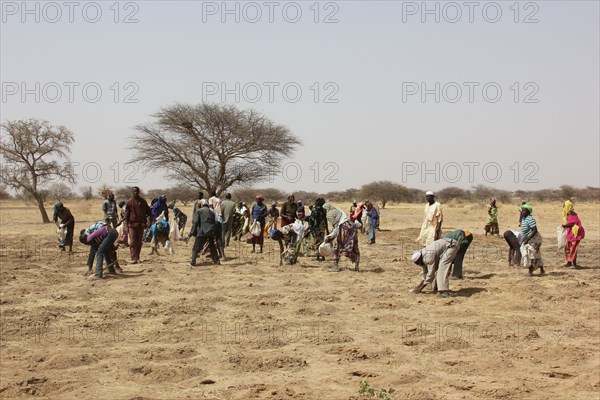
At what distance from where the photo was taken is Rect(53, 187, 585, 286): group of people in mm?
10933

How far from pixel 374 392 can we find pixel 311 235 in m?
8.78

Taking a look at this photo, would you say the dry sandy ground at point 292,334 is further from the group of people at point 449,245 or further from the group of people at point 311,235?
the group of people at point 311,235

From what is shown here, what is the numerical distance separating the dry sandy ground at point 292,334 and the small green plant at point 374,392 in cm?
9

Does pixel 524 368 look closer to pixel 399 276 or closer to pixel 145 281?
pixel 399 276

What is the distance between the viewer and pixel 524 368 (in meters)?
6.93

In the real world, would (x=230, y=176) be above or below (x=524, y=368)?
above

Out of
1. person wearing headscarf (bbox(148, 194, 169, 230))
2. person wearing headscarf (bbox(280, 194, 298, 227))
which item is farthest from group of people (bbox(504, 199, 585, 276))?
person wearing headscarf (bbox(148, 194, 169, 230))

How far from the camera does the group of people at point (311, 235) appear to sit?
35.9 feet

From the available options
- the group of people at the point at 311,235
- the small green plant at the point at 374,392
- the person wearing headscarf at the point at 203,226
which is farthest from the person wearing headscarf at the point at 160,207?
the small green plant at the point at 374,392

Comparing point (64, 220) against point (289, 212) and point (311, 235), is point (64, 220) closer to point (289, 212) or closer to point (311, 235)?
point (289, 212)

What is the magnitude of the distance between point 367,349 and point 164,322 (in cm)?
286

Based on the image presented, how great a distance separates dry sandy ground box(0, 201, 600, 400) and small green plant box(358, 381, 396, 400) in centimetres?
9

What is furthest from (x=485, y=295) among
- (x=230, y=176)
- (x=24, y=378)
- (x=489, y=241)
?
(x=230, y=176)

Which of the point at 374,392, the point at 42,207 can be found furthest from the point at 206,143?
the point at 374,392
